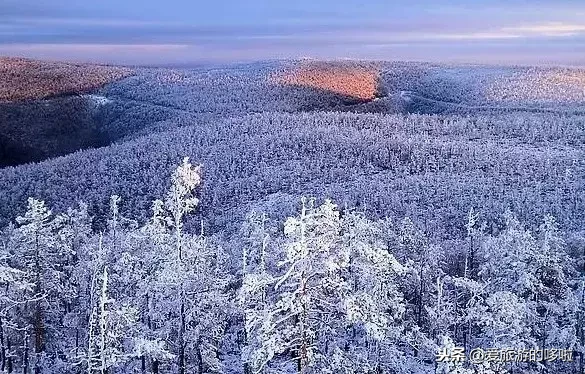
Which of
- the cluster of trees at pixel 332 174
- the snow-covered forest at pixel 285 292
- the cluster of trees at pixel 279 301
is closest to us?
the cluster of trees at pixel 279 301

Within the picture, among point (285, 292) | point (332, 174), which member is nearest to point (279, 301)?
point (285, 292)

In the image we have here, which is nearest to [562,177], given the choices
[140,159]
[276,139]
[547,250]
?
[276,139]

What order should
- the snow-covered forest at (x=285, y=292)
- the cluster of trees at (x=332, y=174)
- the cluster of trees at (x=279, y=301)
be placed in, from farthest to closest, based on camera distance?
the cluster of trees at (x=332, y=174) < the snow-covered forest at (x=285, y=292) < the cluster of trees at (x=279, y=301)

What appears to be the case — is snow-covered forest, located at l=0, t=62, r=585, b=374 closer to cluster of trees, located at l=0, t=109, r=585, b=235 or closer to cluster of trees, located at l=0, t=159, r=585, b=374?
cluster of trees, located at l=0, t=159, r=585, b=374

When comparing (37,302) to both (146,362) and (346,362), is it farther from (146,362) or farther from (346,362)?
(346,362)

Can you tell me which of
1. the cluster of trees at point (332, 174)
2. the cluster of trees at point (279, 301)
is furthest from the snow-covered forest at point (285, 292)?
the cluster of trees at point (332, 174)

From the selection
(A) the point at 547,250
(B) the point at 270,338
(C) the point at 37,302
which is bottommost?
(C) the point at 37,302

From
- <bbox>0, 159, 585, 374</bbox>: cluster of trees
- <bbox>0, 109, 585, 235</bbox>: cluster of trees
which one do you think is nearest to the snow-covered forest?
<bbox>0, 159, 585, 374</bbox>: cluster of trees

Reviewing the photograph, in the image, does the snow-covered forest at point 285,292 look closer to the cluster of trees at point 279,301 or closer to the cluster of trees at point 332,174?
the cluster of trees at point 279,301
